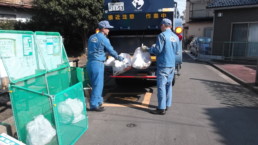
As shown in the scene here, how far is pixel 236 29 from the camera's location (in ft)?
43.7

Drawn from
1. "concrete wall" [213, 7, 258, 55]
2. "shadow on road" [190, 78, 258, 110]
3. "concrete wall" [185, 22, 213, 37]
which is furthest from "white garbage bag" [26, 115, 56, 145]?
"concrete wall" [185, 22, 213, 37]

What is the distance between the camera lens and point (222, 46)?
13.6 meters

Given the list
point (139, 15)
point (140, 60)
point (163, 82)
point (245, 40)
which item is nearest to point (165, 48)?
point (163, 82)

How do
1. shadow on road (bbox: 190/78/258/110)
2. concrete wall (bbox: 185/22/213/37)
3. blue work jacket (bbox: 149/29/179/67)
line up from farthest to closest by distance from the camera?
concrete wall (bbox: 185/22/213/37), shadow on road (bbox: 190/78/258/110), blue work jacket (bbox: 149/29/179/67)

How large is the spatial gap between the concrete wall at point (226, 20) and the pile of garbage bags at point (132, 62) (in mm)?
10168

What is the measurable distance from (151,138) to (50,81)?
90.6 inches

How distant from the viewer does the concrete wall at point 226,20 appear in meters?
12.5

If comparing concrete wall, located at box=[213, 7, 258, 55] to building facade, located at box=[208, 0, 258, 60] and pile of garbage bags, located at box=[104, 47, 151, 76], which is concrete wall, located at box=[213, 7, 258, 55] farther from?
pile of garbage bags, located at box=[104, 47, 151, 76]

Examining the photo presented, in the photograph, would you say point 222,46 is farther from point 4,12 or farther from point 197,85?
point 4,12

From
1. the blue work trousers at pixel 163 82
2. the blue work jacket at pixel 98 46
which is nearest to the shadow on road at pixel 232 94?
the blue work trousers at pixel 163 82

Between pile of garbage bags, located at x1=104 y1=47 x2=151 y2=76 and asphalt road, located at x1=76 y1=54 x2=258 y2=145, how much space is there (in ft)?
2.64

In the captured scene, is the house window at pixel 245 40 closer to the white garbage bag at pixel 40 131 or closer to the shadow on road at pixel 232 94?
the shadow on road at pixel 232 94

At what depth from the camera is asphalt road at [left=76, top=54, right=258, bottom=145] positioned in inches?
136

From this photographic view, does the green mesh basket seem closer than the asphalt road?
Yes
